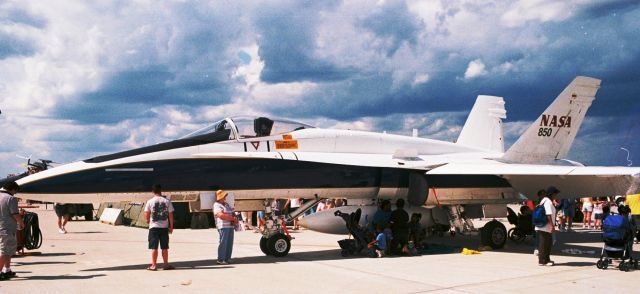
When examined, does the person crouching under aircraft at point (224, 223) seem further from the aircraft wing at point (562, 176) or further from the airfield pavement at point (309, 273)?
the aircraft wing at point (562, 176)

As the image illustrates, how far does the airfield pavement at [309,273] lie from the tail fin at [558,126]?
2.91 metres

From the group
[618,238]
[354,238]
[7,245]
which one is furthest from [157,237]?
[618,238]

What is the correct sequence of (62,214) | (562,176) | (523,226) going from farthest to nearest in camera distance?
1. (62,214)
2. (523,226)
3. (562,176)

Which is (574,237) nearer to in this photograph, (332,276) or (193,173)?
(332,276)

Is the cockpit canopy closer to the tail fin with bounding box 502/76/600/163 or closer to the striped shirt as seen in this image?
the striped shirt

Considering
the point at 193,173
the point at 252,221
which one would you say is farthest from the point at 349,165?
the point at 252,221

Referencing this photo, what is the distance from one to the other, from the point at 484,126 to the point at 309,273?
12.4 meters

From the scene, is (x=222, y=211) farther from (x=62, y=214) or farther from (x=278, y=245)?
(x=62, y=214)

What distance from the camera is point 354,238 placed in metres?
11.7

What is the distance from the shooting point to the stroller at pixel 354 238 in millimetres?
11438

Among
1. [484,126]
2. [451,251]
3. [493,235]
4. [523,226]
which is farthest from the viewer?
[484,126]

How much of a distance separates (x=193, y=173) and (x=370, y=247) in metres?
3.85

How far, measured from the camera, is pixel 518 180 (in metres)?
13.3

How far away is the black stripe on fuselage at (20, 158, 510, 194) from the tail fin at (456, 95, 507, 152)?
6.65m
